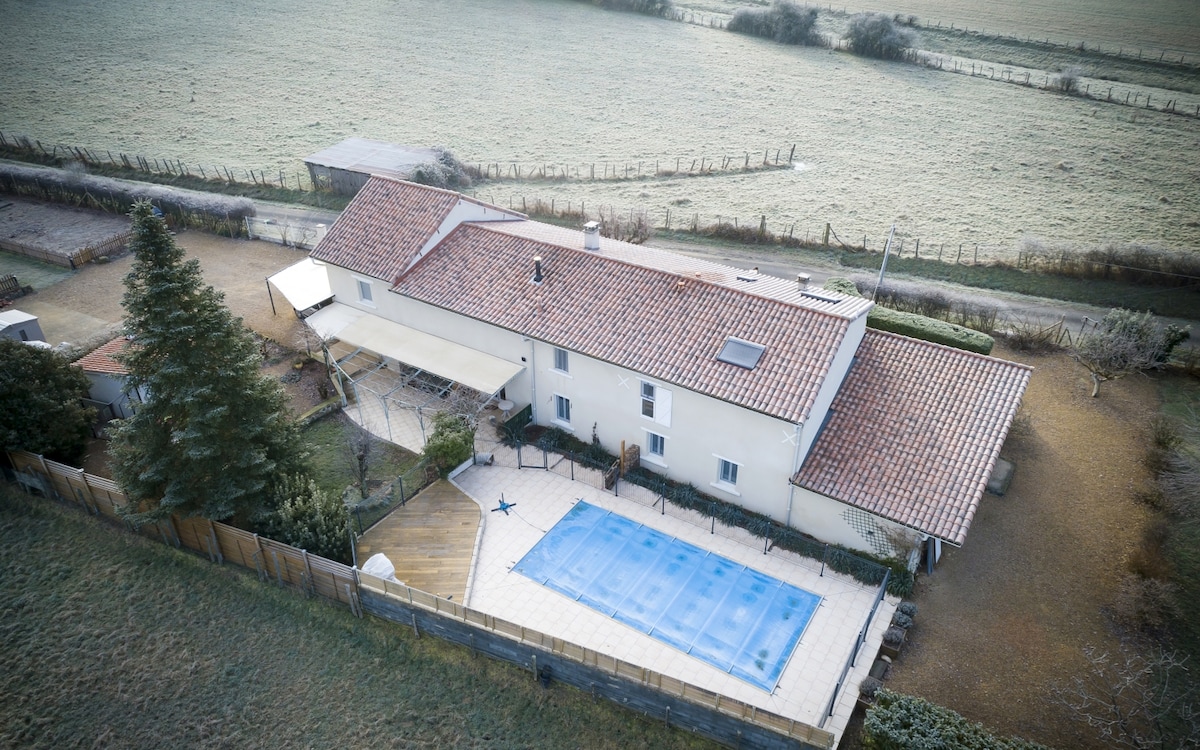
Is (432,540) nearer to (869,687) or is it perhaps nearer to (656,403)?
(656,403)

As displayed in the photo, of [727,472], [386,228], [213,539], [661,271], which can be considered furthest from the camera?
[386,228]

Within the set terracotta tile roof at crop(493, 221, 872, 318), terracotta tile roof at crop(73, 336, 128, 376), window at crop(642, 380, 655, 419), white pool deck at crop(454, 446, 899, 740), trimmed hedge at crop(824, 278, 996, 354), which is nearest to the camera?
white pool deck at crop(454, 446, 899, 740)

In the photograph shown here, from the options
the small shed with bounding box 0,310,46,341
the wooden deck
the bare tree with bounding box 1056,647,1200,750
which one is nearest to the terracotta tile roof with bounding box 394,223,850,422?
the wooden deck

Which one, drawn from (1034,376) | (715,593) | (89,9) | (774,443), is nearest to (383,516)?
(715,593)

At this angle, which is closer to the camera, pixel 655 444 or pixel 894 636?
pixel 894 636

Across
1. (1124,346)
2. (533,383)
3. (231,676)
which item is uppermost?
(1124,346)

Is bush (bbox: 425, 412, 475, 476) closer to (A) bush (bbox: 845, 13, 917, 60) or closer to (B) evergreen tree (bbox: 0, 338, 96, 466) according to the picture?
(B) evergreen tree (bbox: 0, 338, 96, 466)

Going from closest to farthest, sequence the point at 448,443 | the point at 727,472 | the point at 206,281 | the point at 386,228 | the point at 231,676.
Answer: the point at 231,676 < the point at 727,472 < the point at 448,443 < the point at 386,228 < the point at 206,281

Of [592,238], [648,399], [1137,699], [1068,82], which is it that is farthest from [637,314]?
[1068,82]
